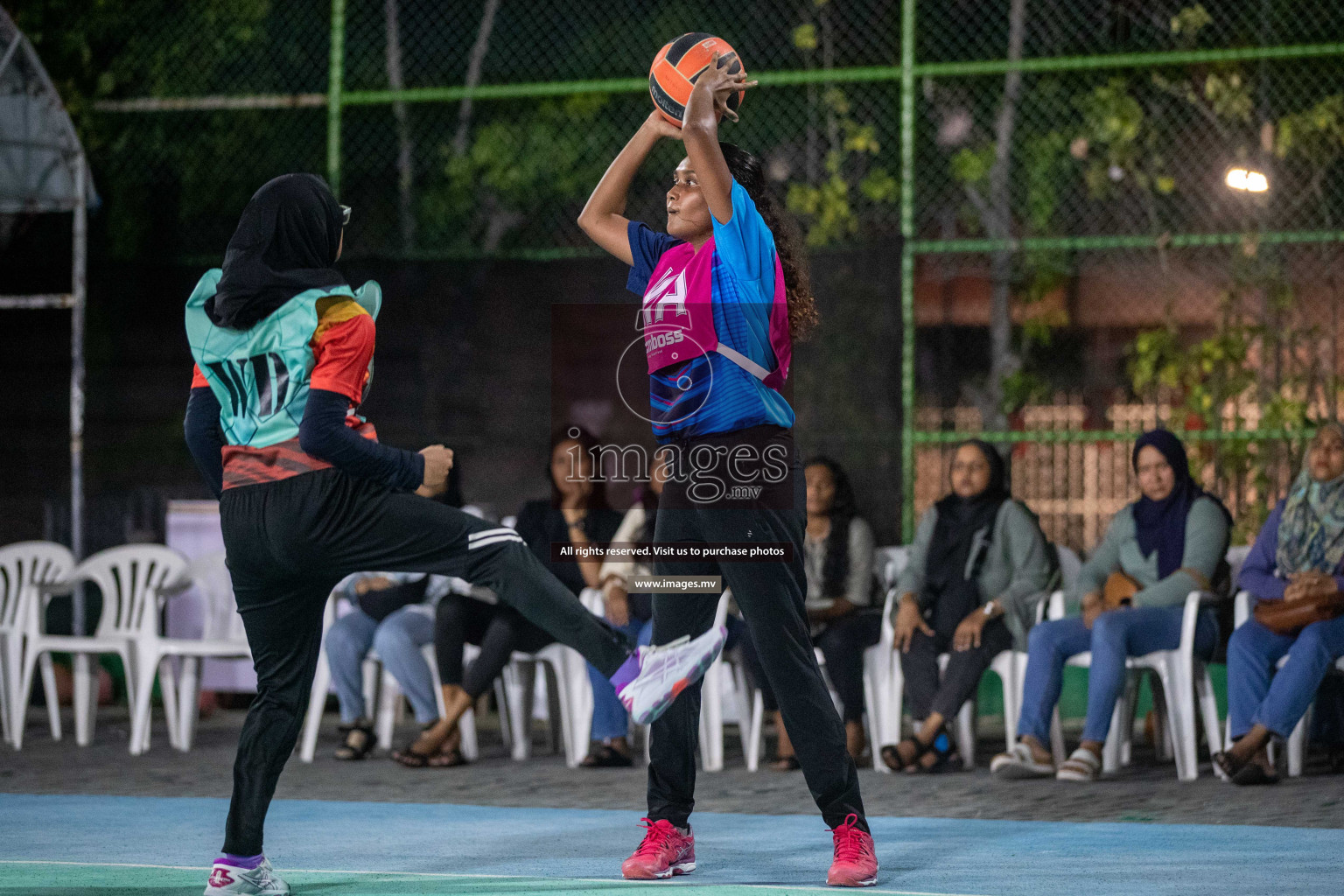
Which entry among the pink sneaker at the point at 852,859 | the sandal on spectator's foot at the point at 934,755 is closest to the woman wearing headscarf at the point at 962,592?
the sandal on spectator's foot at the point at 934,755

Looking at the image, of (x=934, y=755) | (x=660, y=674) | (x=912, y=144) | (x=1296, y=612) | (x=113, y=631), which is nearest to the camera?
(x=660, y=674)

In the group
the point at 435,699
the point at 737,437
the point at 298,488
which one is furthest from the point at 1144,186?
the point at 298,488

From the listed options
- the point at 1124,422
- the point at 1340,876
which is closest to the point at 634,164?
the point at 1340,876

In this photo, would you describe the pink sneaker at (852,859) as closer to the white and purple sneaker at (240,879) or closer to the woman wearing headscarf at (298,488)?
the woman wearing headscarf at (298,488)

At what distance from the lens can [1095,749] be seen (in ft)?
20.8

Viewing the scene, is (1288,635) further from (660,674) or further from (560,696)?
(660,674)

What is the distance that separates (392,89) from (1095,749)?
5379 mm

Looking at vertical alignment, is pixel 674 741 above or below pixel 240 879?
above

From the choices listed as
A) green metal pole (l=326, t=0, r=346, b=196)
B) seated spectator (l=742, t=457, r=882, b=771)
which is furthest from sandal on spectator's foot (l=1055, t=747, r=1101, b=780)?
green metal pole (l=326, t=0, r=346, b=196)

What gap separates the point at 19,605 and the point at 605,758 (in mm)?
3046

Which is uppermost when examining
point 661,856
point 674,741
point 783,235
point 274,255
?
point 783,235

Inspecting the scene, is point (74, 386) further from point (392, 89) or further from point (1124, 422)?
point (1124, 422)

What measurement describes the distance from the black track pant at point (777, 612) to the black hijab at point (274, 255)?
3.30ft

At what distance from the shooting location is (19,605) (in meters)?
7.81
